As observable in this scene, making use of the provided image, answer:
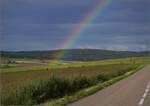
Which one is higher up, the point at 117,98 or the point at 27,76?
the point at 117,98

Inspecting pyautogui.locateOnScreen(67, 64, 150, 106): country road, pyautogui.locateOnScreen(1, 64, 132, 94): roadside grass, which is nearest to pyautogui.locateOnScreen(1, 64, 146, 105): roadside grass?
pyautogui.locateOnScreen(67, 64, 150, 106): country road

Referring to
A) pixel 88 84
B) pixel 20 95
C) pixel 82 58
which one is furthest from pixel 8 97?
pixel 82 58

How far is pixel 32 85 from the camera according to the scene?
10961mm

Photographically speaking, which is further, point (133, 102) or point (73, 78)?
point (73, 78)

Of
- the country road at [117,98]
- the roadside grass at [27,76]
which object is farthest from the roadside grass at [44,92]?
the roadside grass at [27,76]

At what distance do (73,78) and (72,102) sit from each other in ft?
17.6

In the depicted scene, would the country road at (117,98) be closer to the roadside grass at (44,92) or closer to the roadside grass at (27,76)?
the roadside grass at (44,92)

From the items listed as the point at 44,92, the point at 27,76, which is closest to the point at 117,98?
the point at 44,92

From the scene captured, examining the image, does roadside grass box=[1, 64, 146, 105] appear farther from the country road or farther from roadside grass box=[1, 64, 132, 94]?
roadside grass box=[1, 64, 132, 94]

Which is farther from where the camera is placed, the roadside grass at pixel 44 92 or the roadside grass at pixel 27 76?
the roadside grass at pixel 27 76

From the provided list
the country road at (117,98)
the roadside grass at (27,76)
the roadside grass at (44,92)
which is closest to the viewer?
the country road at (117,98)

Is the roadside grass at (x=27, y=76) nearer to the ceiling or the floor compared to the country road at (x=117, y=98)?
nearer to the floor

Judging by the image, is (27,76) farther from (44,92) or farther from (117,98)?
(117,98)

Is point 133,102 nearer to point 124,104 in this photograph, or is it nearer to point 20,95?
point 124,104
